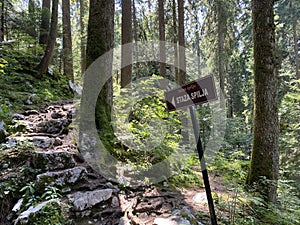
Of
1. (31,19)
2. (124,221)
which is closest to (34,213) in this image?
(124,221)

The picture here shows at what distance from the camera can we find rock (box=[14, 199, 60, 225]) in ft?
8.42

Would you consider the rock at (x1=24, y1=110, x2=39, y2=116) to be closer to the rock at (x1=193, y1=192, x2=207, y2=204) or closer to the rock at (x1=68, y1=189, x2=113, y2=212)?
the rock at (x1=68, y1=189, x2=113, y2=212)

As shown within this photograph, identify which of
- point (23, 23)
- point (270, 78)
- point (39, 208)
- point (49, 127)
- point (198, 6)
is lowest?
point (39, 208)

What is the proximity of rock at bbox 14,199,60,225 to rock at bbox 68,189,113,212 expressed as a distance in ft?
0.98

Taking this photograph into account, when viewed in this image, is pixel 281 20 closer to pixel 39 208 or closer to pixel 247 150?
pixel 247 150

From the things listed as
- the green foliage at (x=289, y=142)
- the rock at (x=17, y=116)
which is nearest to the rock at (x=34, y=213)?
the rock at (x=17, y=116)

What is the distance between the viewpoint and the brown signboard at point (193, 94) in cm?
243

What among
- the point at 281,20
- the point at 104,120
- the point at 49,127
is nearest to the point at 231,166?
the point at 104,120

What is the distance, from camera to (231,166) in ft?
21.2

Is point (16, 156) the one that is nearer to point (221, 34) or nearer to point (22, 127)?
point (22, 127)

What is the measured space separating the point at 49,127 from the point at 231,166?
4965 mm

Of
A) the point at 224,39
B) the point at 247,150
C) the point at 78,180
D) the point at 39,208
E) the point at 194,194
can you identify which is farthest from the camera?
the point at 224,39

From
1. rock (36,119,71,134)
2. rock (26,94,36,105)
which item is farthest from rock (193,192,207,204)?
rock (26,94,36,105)

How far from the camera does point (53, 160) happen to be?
3.68 metres
